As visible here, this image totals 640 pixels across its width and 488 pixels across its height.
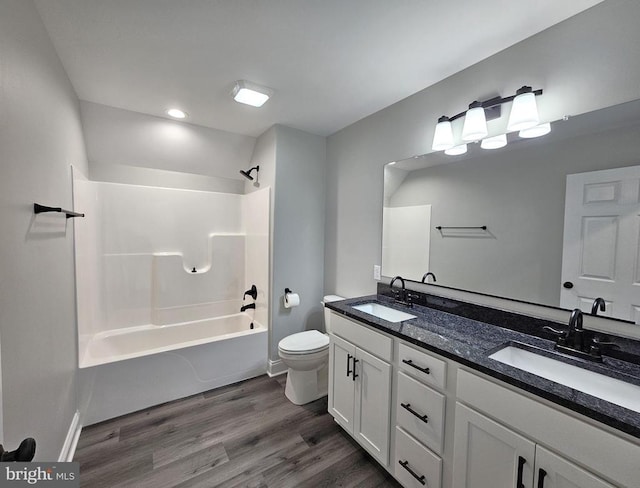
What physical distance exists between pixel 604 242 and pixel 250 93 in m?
2.26

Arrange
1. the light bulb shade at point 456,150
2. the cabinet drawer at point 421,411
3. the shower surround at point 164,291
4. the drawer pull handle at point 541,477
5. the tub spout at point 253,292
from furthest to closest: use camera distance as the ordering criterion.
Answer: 1. the tub spout at point 253,292
2. the shower surround at point 164,291
3. the light bulb shade at point 456,150
4. the cabinet drawer at point 421,411
5. the drawer pull handle at point 541,477

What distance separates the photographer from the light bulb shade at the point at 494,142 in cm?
158

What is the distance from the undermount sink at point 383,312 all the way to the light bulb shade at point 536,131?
1.25m

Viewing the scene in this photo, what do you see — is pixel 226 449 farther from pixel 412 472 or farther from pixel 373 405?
pixel 412 472

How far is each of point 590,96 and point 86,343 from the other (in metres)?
3.74

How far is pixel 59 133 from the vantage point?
1.71 m

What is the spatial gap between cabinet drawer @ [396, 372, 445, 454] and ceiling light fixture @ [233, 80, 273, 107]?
2095mm

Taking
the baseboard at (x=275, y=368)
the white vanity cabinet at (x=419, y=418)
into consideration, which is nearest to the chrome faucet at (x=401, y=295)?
the white vanity cabinet at (x=419, y=418)

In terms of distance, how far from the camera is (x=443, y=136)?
1.80 metres

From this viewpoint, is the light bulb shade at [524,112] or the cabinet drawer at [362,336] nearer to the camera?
the light bulb shade at [524,112]

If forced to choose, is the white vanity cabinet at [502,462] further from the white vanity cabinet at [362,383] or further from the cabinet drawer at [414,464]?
the white vanity cabinet at [362,383]

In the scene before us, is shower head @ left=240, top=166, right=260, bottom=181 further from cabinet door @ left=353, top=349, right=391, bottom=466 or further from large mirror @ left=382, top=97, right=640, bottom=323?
cabinet door @ left=353, top=349, right=391, bottom=466

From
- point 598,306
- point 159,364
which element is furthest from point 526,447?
point 159,364

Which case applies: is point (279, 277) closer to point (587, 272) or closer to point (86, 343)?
point (86, 343)
